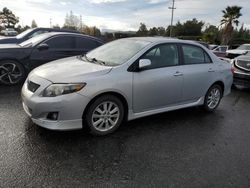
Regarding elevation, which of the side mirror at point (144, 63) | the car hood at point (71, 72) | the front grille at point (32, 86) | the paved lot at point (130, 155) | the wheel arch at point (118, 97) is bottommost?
the paved lot at point (130, 155)

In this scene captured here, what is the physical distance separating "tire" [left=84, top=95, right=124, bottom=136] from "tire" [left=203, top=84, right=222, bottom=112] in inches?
88.7

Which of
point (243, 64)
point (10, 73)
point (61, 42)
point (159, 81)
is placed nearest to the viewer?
point (159, 81)

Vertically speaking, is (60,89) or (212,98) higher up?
(60,89)

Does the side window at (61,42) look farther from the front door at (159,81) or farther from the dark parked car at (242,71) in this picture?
the dark parked car at (242,71)

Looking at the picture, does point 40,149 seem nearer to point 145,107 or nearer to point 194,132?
point 145,107

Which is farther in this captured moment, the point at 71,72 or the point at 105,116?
the point at 105,116

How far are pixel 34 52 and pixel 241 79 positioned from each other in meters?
6.44

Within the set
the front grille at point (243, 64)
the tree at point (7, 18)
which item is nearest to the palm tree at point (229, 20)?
the front grille at point (243, 64)

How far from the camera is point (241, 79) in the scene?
7.64m

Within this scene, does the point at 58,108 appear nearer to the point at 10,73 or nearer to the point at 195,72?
the point at 195,72

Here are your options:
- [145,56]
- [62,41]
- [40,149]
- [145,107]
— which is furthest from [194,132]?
[62,41]

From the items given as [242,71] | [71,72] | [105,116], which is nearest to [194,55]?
[105,116]

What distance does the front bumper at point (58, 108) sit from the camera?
3223 mm

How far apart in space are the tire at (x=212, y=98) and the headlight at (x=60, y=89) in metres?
3.02
